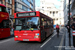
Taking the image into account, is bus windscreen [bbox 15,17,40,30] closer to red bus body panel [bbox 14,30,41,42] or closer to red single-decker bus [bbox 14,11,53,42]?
red single-decker bus [bbox 14,11,53,42]

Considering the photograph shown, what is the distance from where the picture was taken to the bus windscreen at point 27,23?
8.38 meters

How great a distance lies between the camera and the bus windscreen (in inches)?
330

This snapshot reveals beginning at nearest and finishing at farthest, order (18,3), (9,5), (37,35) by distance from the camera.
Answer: (37,35) → (9,5) → (18,3)

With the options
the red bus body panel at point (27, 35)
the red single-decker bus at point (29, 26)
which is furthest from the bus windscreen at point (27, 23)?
the red bus body panel at point (27, 35)

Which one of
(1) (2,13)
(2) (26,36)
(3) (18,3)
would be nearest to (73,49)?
(2) (26,36)

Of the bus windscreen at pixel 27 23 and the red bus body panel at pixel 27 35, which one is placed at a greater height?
the bus windscreen at pixel 27 23

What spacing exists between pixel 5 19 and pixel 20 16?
397 centimetres

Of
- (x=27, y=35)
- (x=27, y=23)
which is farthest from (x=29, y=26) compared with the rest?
(x=27, y=35)

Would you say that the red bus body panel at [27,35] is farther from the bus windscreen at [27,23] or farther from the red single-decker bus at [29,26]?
the bus windscreen at [27,23]

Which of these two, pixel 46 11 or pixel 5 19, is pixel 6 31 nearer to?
pixel 5 19

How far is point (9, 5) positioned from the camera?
30500 mm

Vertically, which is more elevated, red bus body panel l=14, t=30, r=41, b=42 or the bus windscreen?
the bus windscreen

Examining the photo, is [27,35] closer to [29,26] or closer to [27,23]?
[29,26]

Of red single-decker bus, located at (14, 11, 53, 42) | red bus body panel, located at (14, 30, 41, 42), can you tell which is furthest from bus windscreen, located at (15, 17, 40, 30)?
red bus body panel, located at (14, 30, 41, 42)
